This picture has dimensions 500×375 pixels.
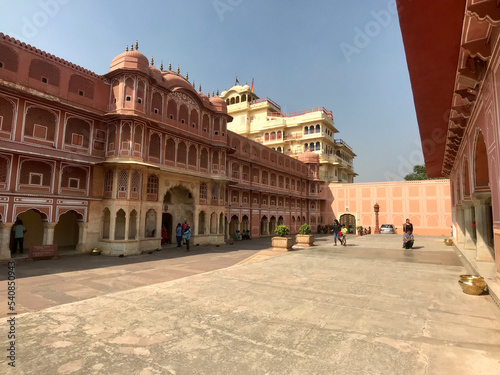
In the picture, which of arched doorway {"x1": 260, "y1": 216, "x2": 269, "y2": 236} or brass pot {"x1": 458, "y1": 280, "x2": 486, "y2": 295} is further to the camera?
arched doorway {"x1": 260, "y1": 216, "x2": 269, "y2": 236}

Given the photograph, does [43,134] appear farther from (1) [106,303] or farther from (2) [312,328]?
(2) [312,328]

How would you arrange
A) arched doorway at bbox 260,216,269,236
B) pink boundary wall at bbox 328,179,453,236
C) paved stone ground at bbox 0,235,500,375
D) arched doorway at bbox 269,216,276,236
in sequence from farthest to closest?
1. pink boundary wall at bbox 328,179,453,236
2. arched doorway at bbox 269,216,276,236
3. arched doorway at bbox 260,216,269,236
4. paved stone ground at bbox 0,235,500,375

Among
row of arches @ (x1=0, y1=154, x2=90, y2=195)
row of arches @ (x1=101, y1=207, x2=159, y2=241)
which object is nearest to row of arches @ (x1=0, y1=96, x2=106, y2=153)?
row of arches @ (x1=0, y1=154, x2=90, y2=195)

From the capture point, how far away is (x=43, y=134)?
13367 millimetres

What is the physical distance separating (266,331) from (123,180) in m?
12.9

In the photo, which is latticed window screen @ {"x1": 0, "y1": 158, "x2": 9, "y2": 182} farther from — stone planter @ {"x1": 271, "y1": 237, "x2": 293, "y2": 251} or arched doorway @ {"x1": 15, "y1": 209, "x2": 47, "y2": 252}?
stone planter @ {"x1": 271, "y1": 237, "x2": 293, "y2": 251}

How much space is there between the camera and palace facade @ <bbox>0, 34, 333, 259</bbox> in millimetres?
12570

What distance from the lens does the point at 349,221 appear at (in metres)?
38.5

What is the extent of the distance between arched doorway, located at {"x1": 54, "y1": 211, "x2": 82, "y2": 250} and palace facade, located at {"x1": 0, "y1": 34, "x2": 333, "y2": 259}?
5 centimetres

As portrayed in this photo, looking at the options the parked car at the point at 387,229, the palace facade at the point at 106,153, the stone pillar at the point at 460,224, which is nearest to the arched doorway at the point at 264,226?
the palace facade at the point at 106,153

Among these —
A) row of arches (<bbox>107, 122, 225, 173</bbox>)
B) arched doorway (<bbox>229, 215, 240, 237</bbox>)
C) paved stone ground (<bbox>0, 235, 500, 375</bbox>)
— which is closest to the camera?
paved stone ground (<bbox>0, 235, 500, 375</bbox>)

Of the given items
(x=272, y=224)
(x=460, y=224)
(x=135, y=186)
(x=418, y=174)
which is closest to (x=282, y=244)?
(x=135, y=186)

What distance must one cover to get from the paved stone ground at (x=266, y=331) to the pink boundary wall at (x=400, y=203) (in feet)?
97.3

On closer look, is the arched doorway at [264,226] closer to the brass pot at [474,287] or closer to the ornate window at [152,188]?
the ornate window at [152,188]
